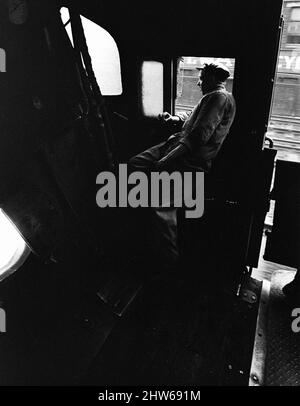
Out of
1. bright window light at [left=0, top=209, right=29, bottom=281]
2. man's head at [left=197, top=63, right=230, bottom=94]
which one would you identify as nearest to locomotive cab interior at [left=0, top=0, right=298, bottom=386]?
bright window light at [left=0, top=209, right=29, bottom=281]

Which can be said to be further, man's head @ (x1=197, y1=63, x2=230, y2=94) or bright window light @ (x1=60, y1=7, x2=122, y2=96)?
bright window light @ (x1=60, y1=7, x2=122, y2=96)

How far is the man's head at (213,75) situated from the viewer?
2834 mm

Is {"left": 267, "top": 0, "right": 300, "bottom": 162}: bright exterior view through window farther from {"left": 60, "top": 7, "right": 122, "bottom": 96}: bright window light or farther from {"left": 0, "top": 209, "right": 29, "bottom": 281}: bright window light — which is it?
{"left": 0, "top": 209, "right": 29, "bottom": 281}: bright window light

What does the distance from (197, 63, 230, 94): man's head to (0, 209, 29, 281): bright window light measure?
2184 mm

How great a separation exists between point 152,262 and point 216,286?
27.3 inches

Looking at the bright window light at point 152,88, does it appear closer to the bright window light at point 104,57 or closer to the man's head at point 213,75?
the bright window light at point 104,57

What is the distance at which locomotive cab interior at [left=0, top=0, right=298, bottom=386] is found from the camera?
1.72 m

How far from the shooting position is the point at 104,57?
125 inches

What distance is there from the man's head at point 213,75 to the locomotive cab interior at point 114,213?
0.12 meters

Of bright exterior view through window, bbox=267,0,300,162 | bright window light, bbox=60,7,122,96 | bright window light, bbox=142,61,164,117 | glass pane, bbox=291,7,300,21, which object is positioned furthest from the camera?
bright exterior view through window, bbox=267,0,300,162

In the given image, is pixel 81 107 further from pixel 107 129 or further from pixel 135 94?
pixel 135 94

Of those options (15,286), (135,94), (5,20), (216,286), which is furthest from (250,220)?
(5,20)

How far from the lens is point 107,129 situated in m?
2.31

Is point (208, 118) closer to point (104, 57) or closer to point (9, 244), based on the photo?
point (104, 57)
